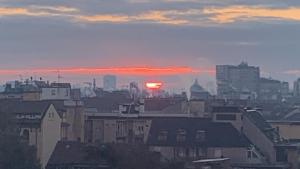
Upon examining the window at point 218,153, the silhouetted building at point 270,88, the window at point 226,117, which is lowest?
the window at point 218,153

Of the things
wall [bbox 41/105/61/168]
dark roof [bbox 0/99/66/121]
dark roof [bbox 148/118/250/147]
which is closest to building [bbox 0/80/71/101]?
dark roof [bbox 0/99/66/121]

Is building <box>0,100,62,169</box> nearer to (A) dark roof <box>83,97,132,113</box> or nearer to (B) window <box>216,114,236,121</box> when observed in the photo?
(B) window <box>216,114,236,121</box>

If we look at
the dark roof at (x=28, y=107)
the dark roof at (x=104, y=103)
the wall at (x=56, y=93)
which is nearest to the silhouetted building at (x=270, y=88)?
the dark roof at (x=104, y=103)

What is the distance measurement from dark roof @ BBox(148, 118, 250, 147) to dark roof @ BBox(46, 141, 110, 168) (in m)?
5.57

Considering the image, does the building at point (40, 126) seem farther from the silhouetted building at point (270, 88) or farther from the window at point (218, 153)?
the silhouetted building at point (270, 88)

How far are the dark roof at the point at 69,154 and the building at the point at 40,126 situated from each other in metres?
0.60

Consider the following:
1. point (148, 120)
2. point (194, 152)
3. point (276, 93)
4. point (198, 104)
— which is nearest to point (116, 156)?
point (194, 152)

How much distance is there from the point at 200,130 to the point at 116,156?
14237 mm

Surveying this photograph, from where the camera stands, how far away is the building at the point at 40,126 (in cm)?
5338

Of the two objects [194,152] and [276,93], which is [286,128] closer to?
[194,152]

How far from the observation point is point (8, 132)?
48.8 meters

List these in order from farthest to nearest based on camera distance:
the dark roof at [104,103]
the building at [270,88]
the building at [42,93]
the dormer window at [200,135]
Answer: the building at [270,88] → the dark roof at [104,103] → the building at [42,93] → the dormer window at [200,135]

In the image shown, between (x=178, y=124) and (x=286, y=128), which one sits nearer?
(x=178, y=124)

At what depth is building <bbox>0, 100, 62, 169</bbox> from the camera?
53.4m
